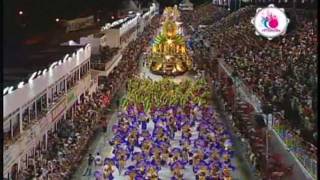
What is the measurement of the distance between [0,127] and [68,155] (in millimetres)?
4064

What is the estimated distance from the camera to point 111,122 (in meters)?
17.8

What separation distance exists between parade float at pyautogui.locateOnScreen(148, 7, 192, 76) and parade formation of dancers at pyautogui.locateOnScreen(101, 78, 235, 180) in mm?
8360

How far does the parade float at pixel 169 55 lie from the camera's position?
1069 inches

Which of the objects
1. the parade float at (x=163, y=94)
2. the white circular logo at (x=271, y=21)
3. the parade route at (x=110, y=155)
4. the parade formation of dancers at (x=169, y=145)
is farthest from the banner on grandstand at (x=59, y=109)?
the white circular logo at (x=271, y=21)

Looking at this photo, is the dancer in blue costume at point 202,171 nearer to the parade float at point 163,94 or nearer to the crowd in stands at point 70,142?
the crowd in stands at point 70,142

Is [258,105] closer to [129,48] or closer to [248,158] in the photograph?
[248,158]

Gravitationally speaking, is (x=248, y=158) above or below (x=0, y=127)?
below

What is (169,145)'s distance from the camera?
14.6m

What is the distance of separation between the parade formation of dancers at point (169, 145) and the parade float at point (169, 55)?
27.4ft

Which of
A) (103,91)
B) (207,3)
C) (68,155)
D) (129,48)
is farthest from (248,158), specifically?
(207,3)

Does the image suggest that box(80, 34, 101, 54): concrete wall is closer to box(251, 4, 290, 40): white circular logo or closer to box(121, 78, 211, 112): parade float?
box(121, 78, 211, 112): parade float

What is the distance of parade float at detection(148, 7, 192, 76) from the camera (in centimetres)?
2714

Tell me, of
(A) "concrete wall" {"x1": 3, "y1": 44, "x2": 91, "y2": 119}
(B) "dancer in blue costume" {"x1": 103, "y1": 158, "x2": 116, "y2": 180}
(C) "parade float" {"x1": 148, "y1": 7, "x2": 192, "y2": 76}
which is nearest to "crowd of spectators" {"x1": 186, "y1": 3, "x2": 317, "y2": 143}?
(C) "parade float" {"x1": 148, "y1": 7, "x2": 192, "y2": 76}

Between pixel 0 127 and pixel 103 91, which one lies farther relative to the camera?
pixel 103 91
